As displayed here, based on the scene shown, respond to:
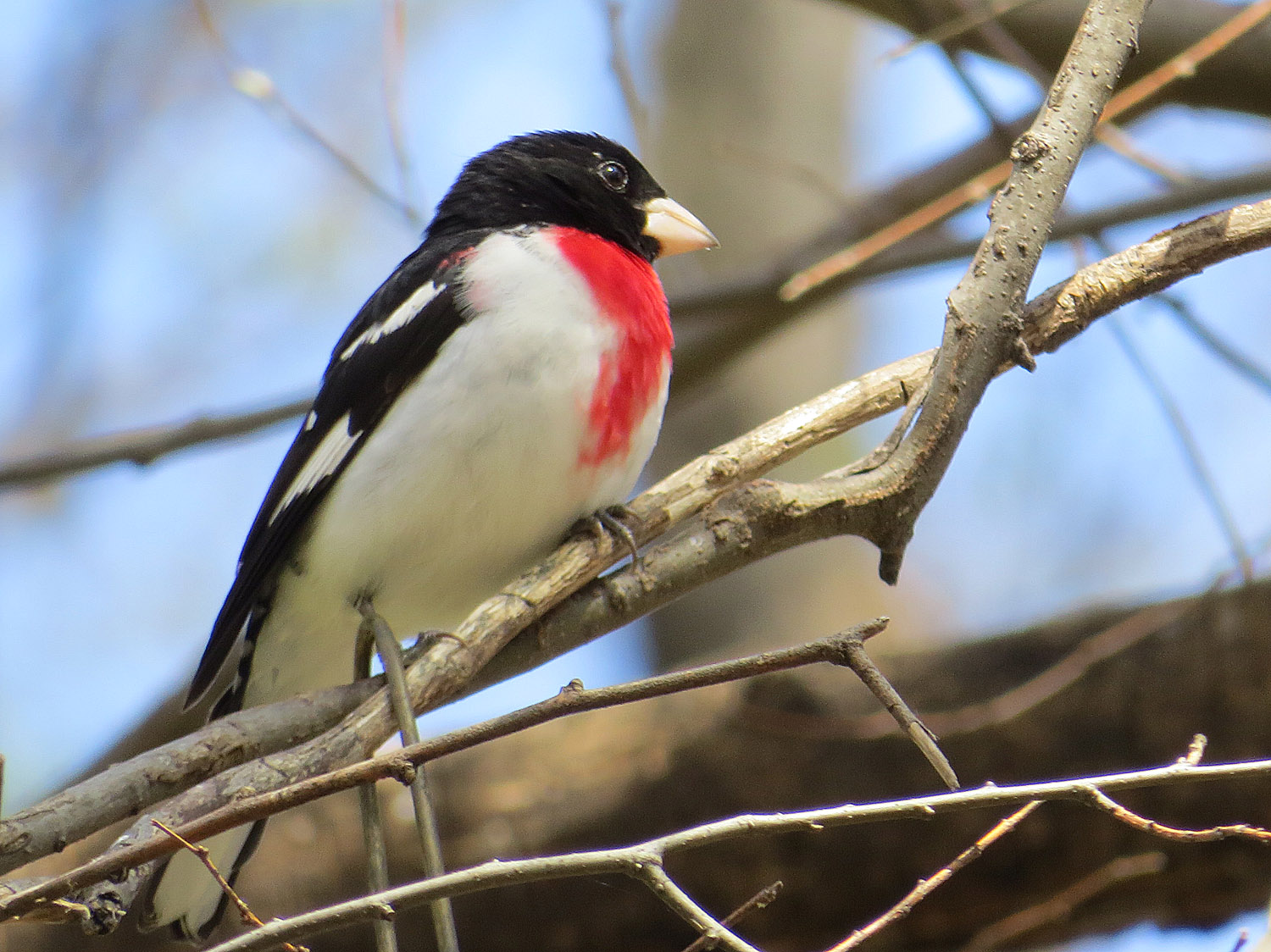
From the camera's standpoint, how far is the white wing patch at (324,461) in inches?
123

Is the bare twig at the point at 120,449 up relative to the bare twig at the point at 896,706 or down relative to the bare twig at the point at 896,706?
up

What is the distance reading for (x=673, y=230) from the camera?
374 cm

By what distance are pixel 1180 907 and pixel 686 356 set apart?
2.44 m

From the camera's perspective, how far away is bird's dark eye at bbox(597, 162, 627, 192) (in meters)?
3.75

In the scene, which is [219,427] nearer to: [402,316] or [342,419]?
[342,419]

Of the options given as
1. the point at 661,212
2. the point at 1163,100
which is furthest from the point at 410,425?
the point at 1163,100

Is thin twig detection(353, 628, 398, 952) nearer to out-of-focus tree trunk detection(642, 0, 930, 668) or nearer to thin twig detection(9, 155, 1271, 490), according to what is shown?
thin twig detection(9, 155, 1271, 490)

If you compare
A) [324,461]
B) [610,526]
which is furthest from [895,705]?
[324,461]

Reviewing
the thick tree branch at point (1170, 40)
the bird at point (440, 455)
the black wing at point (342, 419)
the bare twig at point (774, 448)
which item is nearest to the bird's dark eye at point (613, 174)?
the bird at point (440, 455)

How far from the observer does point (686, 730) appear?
4.17 m

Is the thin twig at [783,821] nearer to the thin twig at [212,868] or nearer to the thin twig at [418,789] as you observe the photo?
the thin twig at [212,868]

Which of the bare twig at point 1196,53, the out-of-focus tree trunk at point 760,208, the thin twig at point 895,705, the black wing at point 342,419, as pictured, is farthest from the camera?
the out-of-focus tree trunk at point 760,208

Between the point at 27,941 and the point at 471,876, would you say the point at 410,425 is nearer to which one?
the point at 471,876

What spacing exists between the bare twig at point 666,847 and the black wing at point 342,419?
174cm
